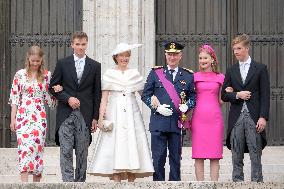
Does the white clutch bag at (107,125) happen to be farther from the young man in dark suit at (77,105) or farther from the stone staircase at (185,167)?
the stone staircase at (185,167)

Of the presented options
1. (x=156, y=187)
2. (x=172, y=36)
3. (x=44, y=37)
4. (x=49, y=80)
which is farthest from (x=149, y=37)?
(x=156, y=187)

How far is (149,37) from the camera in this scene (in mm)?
14648

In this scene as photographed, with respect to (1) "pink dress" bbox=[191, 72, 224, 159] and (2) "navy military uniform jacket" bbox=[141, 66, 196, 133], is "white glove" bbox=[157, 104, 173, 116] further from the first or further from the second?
(1) "pink dress" bbox=[191, 72, 224, 159]

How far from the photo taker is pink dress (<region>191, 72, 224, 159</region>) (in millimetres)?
10578

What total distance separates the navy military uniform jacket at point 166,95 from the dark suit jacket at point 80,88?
61 cm

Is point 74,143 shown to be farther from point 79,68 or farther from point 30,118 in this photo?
point 79,68

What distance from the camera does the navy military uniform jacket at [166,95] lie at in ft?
33.9

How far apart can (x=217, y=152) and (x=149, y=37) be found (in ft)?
14.8

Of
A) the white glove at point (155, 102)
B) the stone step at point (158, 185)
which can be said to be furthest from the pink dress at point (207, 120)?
the stone step at point (158, 185)

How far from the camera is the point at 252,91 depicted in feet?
33.9

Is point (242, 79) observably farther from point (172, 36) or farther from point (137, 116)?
point (172, 36)

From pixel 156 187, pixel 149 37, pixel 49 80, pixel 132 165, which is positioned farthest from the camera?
pixel 149 37

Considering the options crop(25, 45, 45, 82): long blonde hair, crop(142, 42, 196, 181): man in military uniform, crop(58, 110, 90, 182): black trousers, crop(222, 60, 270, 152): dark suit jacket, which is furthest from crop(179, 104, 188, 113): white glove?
crop(25, 45, 45, 82): long blonde hair

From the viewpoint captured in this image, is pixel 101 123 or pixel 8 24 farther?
pixel 8 24
